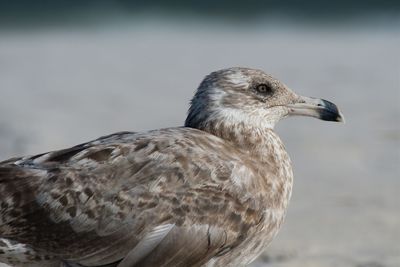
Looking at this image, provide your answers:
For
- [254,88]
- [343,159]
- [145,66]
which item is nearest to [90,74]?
[145,66]

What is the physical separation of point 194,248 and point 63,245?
698 millimetres

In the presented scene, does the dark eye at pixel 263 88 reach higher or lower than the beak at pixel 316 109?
higher

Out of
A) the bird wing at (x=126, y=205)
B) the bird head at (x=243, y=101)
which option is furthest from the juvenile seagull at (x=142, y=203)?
the bird head at (x=243, y=101)

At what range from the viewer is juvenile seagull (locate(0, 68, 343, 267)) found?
6.25m

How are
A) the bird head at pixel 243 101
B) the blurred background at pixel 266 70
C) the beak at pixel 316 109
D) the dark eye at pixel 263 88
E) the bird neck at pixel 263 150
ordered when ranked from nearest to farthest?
the bird neck at pixel 263 150 → the bird head at pixel 243 101 → the dark eye at pixel 263 88 → the beak at pixel 316 109 → the blurred background at pixel 266 70

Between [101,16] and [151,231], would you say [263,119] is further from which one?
[101,16]

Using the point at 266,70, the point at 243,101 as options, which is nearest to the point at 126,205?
the point at 243,101

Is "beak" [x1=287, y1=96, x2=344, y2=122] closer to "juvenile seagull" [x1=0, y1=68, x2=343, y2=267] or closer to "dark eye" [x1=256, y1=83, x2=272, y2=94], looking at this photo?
"dark eye" [x1=256, y1=83, x2=272, y2=94]

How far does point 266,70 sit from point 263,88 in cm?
1006

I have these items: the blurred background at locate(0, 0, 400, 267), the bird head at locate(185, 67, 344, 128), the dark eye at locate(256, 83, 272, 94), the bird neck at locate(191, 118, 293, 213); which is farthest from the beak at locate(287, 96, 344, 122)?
the blurred background at locate(0, 0, 400, 267)

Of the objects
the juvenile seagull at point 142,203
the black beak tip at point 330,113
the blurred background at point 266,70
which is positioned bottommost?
the blurred background at point 266,70

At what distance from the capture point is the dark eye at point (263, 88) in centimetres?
710

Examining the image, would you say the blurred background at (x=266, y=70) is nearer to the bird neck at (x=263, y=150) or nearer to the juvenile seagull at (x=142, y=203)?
the bird neck at (x=263, y=150)

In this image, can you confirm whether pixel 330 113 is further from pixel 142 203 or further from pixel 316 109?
pixel 142 203
